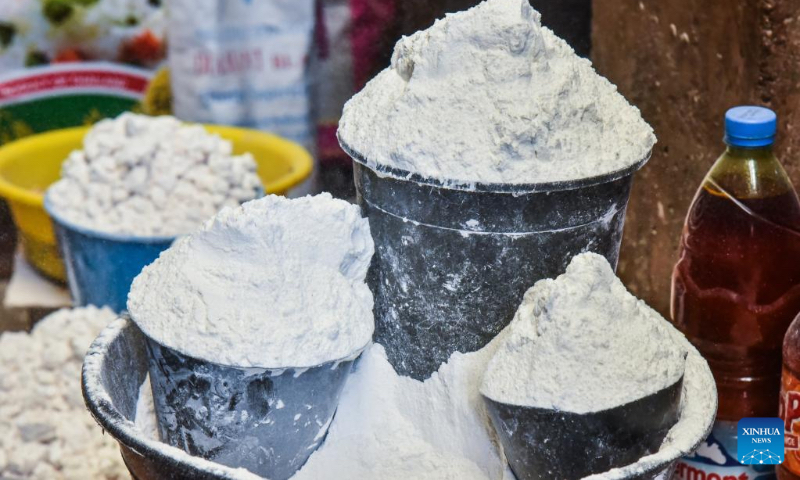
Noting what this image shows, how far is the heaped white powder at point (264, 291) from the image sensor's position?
0.91 metres

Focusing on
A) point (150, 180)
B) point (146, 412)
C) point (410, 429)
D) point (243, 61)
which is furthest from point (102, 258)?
point (410, 429)

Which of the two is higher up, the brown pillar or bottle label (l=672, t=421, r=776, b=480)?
the brown pillar

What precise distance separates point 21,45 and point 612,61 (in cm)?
150

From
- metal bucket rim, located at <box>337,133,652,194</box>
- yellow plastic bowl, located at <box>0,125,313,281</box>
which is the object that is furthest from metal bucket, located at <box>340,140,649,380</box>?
yellow plastic bowl, located at <box>0,125,313,281</box>

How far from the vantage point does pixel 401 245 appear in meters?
1.00

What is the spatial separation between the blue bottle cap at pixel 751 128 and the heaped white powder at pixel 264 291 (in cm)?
44

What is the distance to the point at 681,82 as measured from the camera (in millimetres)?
1569

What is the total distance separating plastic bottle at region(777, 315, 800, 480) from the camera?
1.06 meters

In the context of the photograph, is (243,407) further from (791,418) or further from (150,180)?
(150,180)

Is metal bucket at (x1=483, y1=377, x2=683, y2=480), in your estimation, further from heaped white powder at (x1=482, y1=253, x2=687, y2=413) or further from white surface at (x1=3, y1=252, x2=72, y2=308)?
white surface at (x1=3, y1=252, x2=72, y2=308)

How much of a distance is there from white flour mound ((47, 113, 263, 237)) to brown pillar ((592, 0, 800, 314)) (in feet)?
2.41

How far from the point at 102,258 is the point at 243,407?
1.00 m

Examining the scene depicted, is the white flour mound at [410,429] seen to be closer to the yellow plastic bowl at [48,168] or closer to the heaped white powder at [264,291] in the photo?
the heaped white powder at [264,291]

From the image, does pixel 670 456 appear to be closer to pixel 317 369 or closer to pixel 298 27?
pixel 317 369
